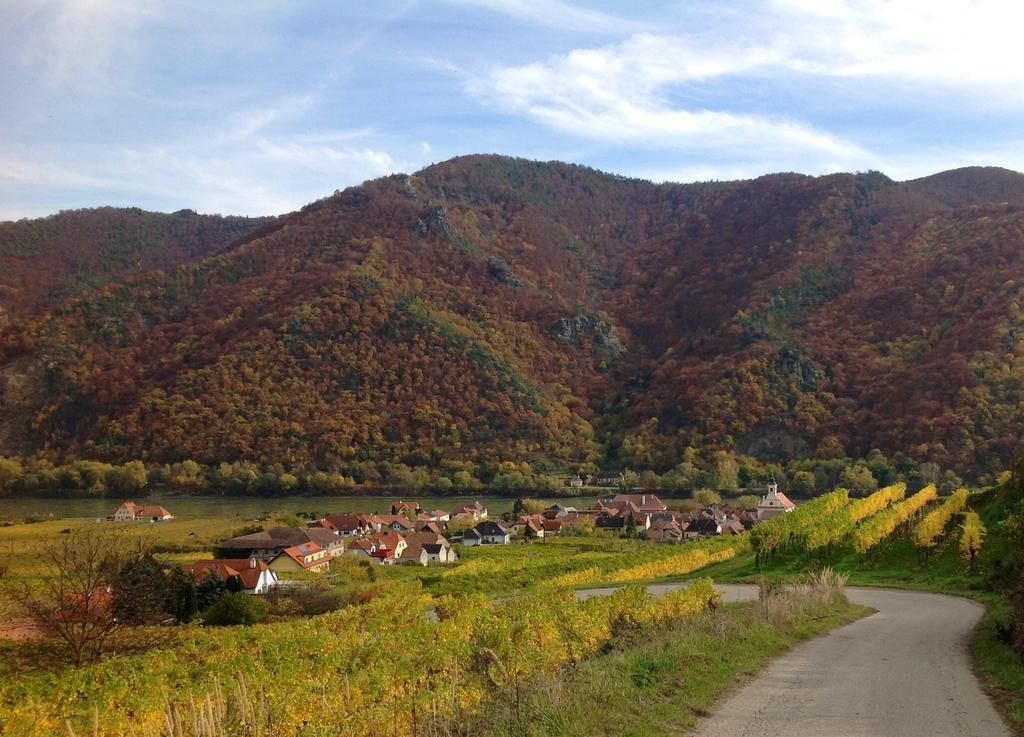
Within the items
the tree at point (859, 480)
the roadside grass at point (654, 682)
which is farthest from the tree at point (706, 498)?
the roadside grass at point (654, 682)

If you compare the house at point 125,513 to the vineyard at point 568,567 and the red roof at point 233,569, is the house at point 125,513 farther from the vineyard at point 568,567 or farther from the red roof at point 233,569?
the vineyard at point 568,567

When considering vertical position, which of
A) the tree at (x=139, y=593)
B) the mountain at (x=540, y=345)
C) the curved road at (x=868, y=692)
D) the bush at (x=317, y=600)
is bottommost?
the bush at (x=317, y=600)

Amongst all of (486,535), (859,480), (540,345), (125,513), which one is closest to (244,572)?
(486,535)

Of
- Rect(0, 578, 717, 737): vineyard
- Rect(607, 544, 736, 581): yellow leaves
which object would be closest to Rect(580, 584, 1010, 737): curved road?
Rect(0, 578, 717, 737): vineyard

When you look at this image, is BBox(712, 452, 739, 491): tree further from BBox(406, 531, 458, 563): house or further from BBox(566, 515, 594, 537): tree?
BBox(406, 531, 458, 563): house

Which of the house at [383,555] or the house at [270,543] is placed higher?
the house at [270,543]

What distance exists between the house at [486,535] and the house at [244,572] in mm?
18954

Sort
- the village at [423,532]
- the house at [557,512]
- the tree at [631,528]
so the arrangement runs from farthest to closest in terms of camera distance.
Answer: the house at [557,512] → the tree at [631,528] → the village at [423,532]

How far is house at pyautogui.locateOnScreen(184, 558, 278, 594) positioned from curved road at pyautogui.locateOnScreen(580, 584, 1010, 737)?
27.2 m

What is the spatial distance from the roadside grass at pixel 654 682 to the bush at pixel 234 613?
19035mm

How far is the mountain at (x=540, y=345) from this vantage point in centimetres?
8612

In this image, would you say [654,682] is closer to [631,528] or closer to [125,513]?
[631,528]

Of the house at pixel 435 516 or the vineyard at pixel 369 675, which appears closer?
the vineyard at pixel 369 675

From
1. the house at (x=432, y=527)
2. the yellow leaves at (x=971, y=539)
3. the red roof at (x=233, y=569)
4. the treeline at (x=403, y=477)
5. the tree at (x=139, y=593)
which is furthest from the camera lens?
the treeline at (x=403, y=477)
